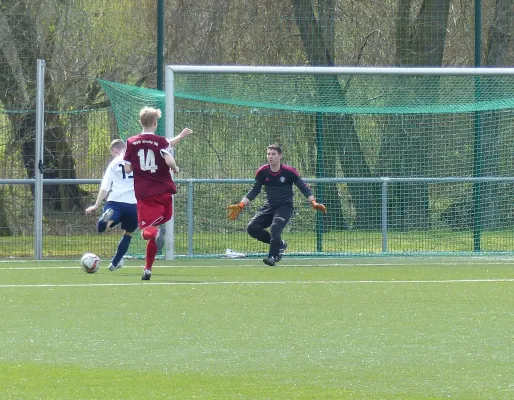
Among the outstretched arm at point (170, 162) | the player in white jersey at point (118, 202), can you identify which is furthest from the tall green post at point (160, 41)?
the outstretched arm at point (170, 162)

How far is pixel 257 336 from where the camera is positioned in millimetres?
7238

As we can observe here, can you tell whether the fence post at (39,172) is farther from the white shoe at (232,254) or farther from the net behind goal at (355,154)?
the white shoe at (232,254)

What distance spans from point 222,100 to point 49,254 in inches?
120

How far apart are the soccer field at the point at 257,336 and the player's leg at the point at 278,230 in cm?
149

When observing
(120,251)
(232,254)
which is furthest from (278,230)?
(120,251)

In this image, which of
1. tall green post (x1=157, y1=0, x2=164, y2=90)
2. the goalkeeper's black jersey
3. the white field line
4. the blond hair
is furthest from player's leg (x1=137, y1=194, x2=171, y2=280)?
tall green post (x1=157, y1=0, x2=164, y2=90)

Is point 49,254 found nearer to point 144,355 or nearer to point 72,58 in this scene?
point 72,58

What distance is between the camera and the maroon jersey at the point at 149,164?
11258mm

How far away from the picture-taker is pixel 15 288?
10.5m

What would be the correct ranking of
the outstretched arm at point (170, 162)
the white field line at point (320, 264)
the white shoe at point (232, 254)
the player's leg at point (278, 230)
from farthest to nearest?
the white shoe at point (232, 254) → the player's leg at point (278, 230) → the white field line at point (320, 264) → the outstretched arm at point (170, 162)

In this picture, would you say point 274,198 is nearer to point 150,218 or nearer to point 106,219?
→ point 106,219

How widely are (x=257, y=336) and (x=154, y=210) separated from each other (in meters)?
4.27

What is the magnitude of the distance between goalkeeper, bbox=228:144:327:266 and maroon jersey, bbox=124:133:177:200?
250 centimetres

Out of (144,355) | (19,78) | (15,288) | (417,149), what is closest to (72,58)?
(19,78)
